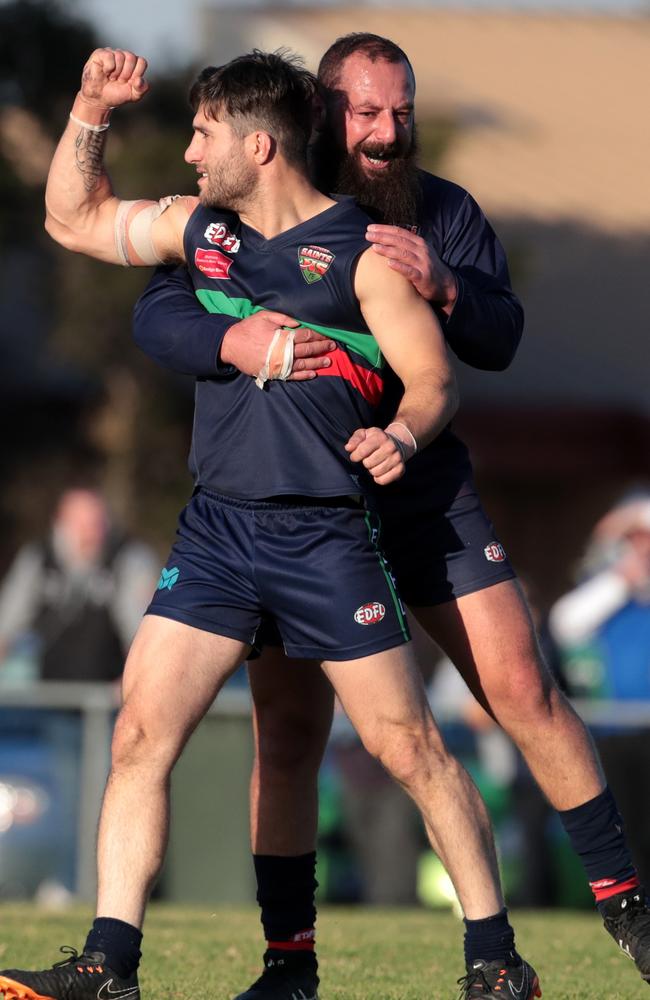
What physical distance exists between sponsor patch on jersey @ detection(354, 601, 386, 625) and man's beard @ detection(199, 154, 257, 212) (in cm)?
113

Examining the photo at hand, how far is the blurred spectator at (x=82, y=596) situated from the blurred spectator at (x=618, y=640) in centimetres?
255

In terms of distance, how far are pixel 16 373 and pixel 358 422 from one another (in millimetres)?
19797

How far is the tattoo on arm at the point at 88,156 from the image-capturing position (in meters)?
5.25

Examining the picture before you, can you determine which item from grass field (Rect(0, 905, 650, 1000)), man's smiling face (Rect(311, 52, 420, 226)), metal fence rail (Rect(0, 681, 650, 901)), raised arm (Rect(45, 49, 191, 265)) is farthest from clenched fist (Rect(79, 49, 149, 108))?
metal fence rail (Rect(0, 681, 650, 901))

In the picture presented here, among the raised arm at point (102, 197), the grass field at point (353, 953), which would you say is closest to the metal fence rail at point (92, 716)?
the grass field at point (353, 953)

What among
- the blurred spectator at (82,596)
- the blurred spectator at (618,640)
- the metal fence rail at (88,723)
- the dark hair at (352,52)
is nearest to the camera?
the dark hair at (352,52)

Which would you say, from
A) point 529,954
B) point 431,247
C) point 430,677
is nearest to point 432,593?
point 431,247

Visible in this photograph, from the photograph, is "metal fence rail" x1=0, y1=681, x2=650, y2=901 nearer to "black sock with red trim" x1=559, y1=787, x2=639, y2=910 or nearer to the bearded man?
the bearded man

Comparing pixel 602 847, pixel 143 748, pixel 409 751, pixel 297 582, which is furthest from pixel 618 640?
pixel 143 748

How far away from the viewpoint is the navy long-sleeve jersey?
195 inches

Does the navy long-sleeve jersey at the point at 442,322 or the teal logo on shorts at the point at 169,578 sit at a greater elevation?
the navy long-sleeve jersey at the point at 442,322

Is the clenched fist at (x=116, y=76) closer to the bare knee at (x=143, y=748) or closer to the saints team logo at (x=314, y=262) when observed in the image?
the saints team logo at (x=314, y=262)

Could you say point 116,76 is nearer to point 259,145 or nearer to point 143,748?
point 259,145

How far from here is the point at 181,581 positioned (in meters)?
4.92
